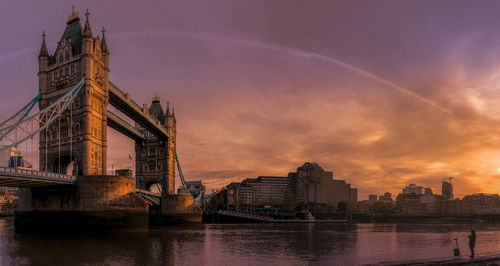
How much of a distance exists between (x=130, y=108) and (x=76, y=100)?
20779 mm

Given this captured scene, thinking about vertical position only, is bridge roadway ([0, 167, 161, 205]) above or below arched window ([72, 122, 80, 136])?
below

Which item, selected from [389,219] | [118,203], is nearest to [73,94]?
[118,203]

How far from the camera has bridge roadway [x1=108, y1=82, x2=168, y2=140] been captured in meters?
75.3

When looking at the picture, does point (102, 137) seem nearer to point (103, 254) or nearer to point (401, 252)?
point (103, 254)

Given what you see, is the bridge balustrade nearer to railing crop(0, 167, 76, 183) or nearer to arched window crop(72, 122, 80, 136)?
railing crop(0, 167, 76, 183)

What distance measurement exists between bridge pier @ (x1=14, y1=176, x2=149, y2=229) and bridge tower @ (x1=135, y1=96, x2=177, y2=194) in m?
49.4

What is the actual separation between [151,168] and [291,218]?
57.3 metres

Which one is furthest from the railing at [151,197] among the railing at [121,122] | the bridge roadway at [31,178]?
the bridge roadway at [31,178]

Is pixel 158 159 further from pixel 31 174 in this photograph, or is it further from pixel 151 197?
pixel 31 174

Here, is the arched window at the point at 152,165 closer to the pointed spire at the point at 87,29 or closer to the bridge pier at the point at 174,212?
the bridge pier at the point at 174,212

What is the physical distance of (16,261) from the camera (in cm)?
3042

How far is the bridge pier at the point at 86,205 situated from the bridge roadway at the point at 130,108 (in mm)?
20050

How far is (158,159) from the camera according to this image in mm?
113312

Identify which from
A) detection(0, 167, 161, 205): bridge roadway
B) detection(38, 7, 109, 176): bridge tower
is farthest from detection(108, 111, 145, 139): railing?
detection(0, 167, 161, 205): bridge roadway
